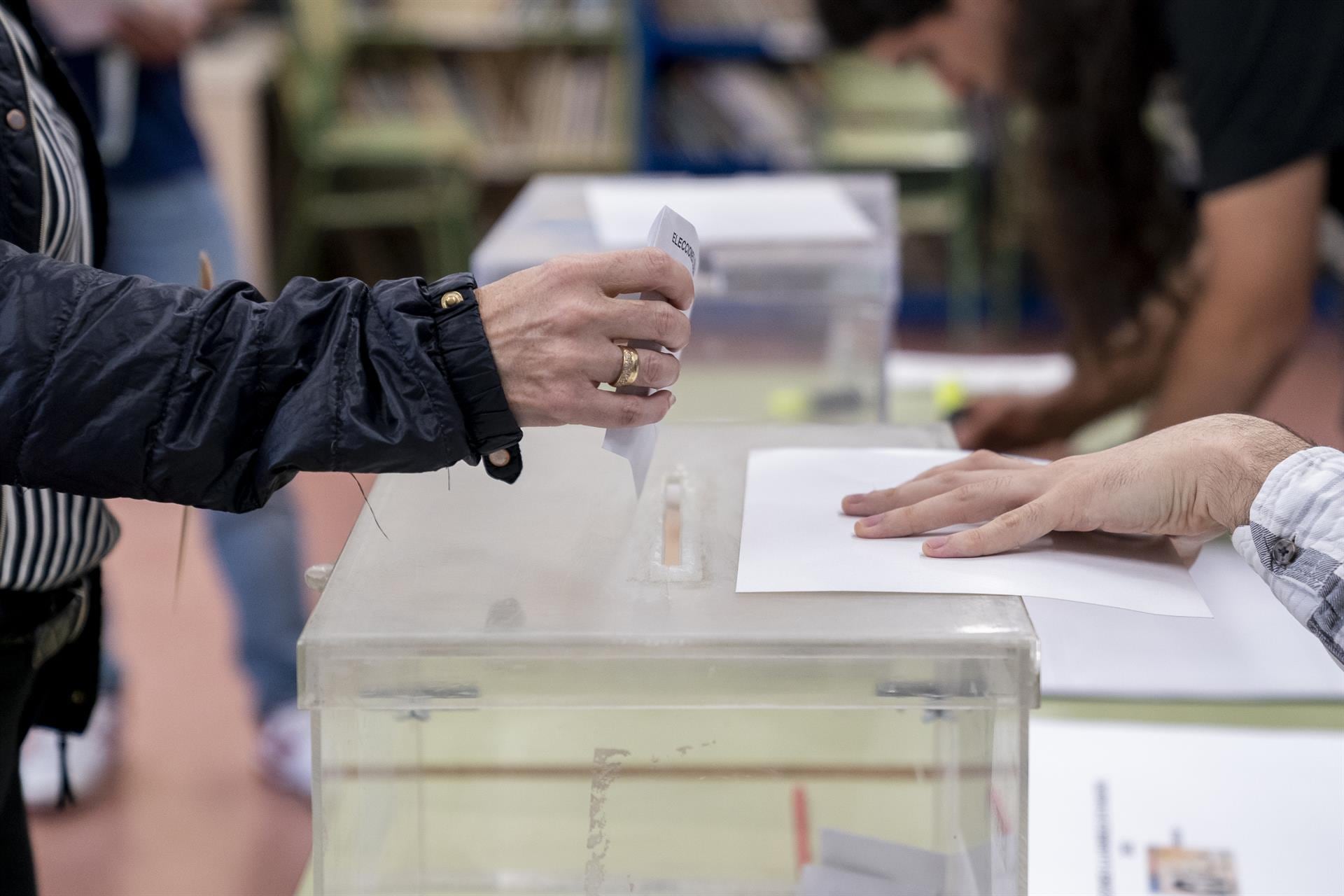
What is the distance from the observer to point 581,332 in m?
0.72

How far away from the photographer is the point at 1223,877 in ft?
Answer: 3.06

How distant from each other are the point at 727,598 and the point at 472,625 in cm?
14

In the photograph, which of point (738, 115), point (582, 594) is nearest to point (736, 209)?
point (582, 594)

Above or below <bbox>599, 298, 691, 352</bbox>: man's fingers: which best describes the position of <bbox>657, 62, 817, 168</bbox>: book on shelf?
above

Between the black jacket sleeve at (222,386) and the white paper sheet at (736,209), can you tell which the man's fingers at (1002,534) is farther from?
the white paper sheet at (736,209)

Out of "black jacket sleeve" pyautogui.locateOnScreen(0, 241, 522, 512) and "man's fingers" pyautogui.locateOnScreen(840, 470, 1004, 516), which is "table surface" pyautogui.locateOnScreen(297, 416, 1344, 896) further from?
"black jacket sleeve" pyautogui.locateOnScreen(0, 241, 522, 512)

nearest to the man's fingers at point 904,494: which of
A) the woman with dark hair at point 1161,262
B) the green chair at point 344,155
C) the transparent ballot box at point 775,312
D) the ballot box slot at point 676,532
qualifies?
the woman with dark hair at point 1161,262

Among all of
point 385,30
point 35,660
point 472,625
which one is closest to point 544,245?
point 35,660

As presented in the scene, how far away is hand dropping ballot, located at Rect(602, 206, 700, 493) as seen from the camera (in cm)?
76

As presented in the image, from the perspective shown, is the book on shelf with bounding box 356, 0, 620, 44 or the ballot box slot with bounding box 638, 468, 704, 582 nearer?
the ballot box slot with bounding box 638, 468, 704, 582

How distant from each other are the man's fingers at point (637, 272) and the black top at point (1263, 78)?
3.16 feet

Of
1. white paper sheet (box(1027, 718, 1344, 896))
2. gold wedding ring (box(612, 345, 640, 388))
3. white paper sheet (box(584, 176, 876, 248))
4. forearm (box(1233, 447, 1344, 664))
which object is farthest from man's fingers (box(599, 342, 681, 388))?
white paper sheet (box(584, 176, 876, 248))

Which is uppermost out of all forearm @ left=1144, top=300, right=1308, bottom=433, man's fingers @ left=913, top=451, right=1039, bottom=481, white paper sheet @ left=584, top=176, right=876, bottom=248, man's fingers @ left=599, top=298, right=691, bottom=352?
white paper sheet @ left=584, top=176, right=876, bottom=248

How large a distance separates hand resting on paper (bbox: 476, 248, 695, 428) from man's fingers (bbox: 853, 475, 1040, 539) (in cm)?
16
